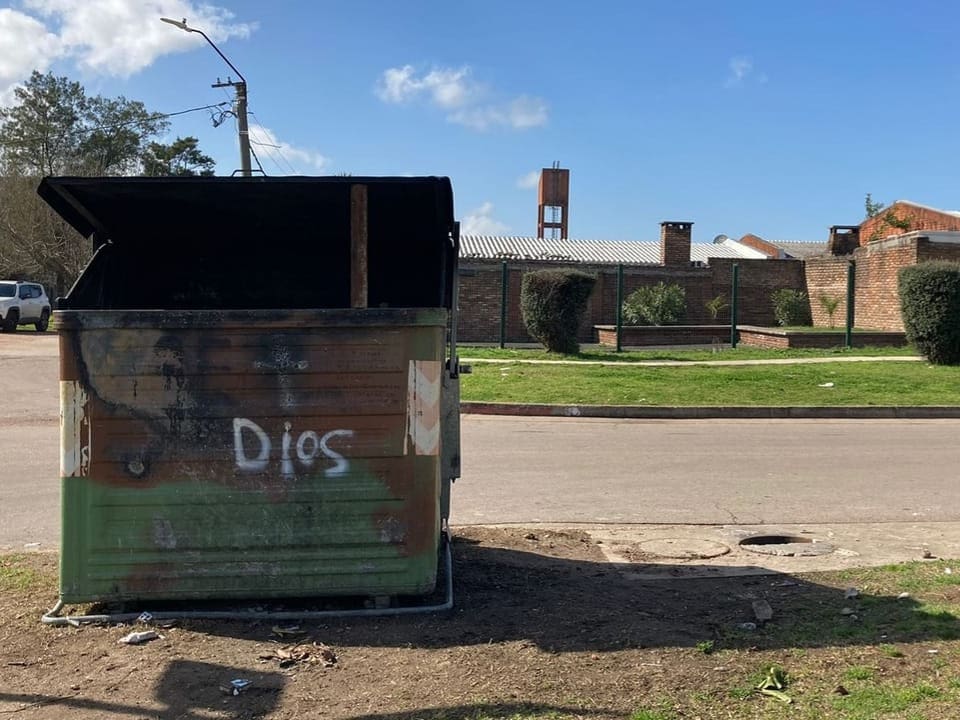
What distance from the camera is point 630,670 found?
359 centimetres

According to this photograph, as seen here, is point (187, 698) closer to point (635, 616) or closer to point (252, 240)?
point (635, 616)

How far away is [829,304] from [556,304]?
11.5 meters

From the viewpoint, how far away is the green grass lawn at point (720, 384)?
14.3m

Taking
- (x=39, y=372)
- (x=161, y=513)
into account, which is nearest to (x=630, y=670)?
(x=161, y=513)

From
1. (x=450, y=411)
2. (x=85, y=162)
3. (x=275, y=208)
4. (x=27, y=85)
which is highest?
(x=27, y=85)

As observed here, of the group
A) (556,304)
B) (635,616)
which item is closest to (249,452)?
(635,616)

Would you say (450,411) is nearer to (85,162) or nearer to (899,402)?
(899,402)

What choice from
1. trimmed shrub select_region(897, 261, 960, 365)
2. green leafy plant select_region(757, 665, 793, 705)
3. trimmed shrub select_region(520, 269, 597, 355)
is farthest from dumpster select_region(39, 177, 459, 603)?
trimmed shrub select_region(897, 261, 960, 365)

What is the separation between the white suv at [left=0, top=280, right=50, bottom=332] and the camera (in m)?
29.1

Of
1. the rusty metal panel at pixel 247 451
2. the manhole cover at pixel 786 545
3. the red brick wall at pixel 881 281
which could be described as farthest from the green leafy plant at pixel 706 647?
the red brick wall at pixel 881 281

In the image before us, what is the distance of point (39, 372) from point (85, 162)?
35.2 m

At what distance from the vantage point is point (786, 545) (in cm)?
594

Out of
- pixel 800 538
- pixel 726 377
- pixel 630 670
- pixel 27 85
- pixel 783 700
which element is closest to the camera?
pixel 783 700

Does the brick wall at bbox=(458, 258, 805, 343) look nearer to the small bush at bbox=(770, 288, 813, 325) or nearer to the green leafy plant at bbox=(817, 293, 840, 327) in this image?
the small bush at bbox=(770, 288, 813, 325)
